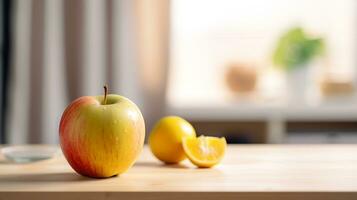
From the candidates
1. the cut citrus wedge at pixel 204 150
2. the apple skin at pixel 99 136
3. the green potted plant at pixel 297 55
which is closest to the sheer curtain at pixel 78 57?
the green potted plant at pixel 297 55

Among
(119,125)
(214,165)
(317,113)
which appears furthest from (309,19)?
(119,125)

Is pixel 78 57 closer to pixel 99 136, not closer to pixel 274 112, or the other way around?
pixel 274 112

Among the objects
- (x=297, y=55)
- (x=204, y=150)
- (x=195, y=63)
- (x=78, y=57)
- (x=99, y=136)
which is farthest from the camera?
(x=195, y=63)

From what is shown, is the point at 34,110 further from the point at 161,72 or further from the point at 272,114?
the point at 272,114

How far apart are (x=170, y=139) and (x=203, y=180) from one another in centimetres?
20

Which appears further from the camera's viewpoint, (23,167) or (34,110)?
(34,110)

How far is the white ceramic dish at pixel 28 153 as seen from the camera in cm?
120

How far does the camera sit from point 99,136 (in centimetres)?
95

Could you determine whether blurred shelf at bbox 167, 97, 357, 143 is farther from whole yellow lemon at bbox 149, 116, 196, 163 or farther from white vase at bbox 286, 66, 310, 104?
whole yellow lemon at bbox 149, 116, 196, 163

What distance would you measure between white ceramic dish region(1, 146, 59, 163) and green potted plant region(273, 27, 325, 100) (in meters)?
1.78

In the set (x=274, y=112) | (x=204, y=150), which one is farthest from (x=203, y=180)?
(x=274, y=112)

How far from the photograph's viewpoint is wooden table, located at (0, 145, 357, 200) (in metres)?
0.89

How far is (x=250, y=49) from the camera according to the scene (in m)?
2.99

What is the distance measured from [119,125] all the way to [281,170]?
0.34m
